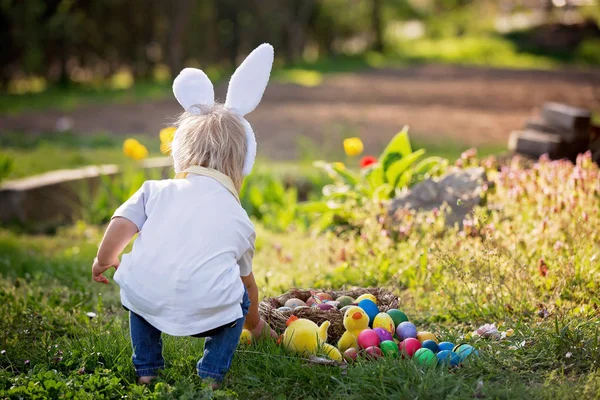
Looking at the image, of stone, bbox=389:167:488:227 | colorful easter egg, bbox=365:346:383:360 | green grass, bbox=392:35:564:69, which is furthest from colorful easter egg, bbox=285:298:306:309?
green grass, bbox=392:35:564:69

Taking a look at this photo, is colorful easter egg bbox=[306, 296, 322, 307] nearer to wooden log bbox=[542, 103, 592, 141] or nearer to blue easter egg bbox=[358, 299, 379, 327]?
blue easter egg bbox=[358, 299, 379, 327]

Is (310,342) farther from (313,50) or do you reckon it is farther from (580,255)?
(313,50)

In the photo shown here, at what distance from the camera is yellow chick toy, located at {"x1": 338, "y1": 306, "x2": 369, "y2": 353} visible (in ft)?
9.72

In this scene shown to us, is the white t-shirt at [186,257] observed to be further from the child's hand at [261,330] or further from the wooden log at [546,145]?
the wooden log at [546,145]

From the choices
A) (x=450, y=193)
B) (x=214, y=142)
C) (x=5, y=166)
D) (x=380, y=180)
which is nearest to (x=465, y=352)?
(x=214, y=142)

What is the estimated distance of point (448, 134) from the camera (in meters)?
9.34

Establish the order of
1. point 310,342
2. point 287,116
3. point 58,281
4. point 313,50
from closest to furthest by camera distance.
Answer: point 310,342 < point 58,281 < point 287,116 < point 313,50

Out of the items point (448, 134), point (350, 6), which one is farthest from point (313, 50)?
point (448, 134)

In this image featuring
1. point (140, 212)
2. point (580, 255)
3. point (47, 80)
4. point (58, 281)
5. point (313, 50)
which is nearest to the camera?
point (140, 212)

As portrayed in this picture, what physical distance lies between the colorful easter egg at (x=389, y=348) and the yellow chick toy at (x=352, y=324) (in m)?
0.12

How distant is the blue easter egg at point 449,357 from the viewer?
2.77 m

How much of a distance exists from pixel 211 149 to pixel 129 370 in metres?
0.89

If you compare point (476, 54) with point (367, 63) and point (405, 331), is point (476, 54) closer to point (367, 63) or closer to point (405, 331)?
point (367, 63)

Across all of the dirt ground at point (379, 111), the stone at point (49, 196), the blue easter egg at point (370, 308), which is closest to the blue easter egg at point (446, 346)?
the blue easter egg at point (370, 308)
